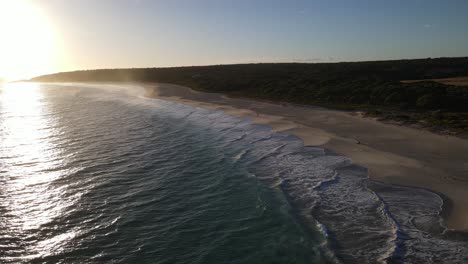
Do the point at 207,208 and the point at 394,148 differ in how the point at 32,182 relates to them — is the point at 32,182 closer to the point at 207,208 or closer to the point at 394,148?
the point at 207,208

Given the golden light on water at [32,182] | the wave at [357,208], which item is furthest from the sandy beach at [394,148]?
the golden light on water at [32,182]

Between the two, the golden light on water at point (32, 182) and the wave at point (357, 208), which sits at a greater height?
the golden light on water at point (32, 182)

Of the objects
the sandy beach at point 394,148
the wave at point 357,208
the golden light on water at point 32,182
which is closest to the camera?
the wave at point 357,208

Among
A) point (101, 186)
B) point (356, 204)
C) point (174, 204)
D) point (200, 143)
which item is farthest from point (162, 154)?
point (356, 204)

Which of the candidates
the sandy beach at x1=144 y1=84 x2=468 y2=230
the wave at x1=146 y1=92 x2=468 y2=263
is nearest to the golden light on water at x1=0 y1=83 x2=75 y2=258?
the wave at x1=146 y1=92 x2=468 y2=263

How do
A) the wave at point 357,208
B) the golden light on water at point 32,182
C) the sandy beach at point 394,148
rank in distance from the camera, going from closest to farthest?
the wave at point 357,208
the golden light on water at point 32,182
the sandy beach at point 394,148

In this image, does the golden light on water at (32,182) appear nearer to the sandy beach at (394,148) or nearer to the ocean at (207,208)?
the ocean at (207,208)
